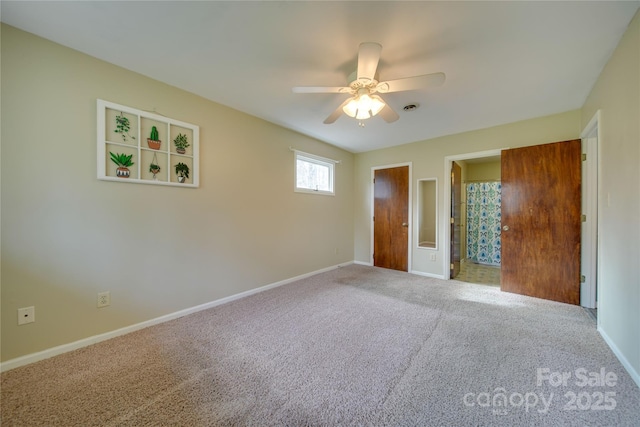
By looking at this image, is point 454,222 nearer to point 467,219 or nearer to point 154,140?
point 467,219

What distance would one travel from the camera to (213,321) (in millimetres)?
2414

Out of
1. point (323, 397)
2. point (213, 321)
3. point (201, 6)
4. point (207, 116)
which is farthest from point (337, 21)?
point (213, 321)

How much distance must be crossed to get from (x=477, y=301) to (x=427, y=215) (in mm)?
1937

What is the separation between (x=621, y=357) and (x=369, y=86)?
2.79 meters

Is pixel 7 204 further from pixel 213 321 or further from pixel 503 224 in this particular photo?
pixel 503 224

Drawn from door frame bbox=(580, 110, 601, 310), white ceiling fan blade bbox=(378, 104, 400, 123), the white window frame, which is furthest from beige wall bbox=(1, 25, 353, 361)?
door frame bbox=(580, 110, 601, 310)

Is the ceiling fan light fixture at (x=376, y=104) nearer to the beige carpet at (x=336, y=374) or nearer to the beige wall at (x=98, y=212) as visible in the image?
the beige wall at (x=98, y=212)

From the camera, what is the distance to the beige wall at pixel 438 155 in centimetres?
311

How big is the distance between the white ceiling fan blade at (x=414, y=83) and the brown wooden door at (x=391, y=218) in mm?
2674

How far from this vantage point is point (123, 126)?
7.06 ft

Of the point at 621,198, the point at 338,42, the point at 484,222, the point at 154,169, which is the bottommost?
the point at 484,222

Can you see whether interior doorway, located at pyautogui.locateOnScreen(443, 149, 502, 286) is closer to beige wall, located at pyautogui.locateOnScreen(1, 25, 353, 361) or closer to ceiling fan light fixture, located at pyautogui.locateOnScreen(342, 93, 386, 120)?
ceiling fan light fixture, located at pyautogui.locateOnScreen(342, 93, 386, 120)

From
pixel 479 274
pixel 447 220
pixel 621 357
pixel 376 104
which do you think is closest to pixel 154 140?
pixel 376 104

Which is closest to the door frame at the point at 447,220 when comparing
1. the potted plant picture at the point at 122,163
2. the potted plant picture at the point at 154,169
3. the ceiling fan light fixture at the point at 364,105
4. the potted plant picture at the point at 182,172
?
the ceiling fan light fixture at the point at 364,105
